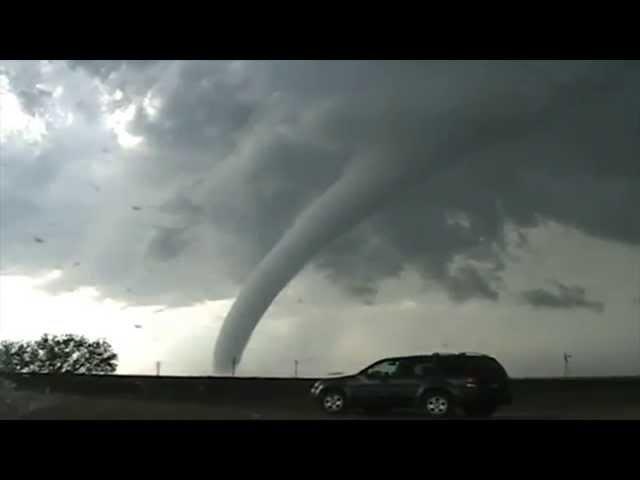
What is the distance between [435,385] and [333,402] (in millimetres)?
2622

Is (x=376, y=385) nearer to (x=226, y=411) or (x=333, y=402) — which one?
(x=333, y=402)

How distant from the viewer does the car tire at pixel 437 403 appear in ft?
56.1

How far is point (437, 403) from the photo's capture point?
17.2 metres

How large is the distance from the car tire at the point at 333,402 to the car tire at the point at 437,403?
2022mm

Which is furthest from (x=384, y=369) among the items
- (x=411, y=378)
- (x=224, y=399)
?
(x=224, y=399)

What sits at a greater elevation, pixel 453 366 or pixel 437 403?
pixel 453 366

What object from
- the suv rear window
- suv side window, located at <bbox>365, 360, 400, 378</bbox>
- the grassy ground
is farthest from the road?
the suv rear window

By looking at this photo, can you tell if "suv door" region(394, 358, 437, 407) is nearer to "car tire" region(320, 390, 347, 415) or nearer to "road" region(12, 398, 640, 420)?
"road" region(12, 398, 640, 420)

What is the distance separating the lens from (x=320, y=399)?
60.7ft

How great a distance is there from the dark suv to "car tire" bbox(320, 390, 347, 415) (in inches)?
11.7

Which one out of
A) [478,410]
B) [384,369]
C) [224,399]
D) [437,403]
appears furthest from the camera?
[224,399]
